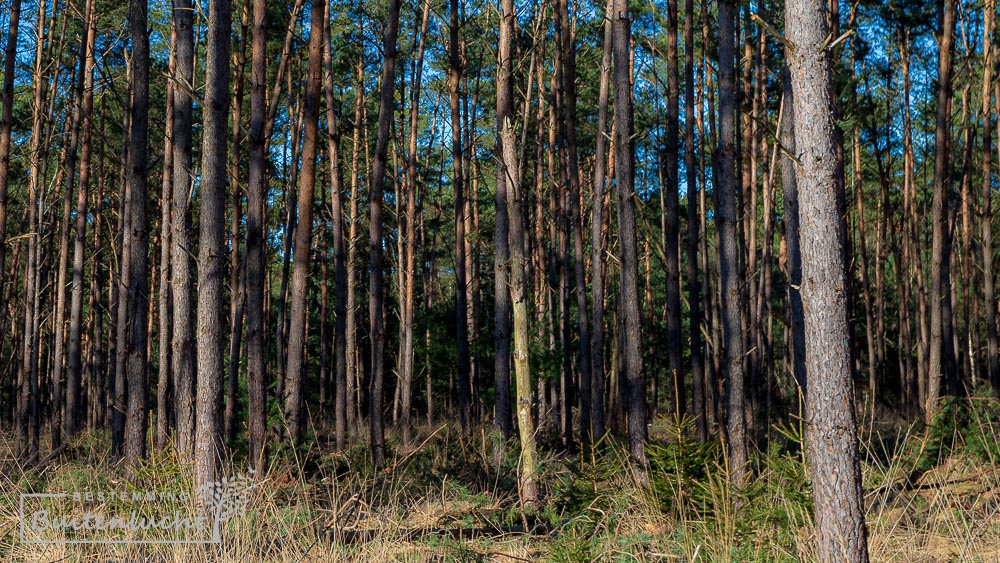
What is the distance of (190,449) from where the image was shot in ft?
20.6

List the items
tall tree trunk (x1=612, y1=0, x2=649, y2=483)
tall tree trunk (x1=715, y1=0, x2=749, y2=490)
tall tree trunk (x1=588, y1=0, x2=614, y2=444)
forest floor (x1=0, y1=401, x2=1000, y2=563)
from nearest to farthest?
1. forest floor (x1=0, y1=401, x2=1000, y2=563)
2. tall tree trunk (x1=715, y1=0, x2=749, y2=490)
3. tall tree trunk (x1=612, y1=0, x2=649, y2=483)
4. tall tree trunk (x1=588, y1=0, x2=614, y2=444)

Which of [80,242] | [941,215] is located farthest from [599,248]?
[80,242]

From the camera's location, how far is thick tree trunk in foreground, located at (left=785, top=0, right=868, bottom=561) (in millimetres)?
3479

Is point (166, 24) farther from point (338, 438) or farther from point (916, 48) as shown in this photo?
point (916, 48)

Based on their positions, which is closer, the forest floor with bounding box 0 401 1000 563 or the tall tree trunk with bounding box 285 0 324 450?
the forest floor with bounding box 0 401 1000 563

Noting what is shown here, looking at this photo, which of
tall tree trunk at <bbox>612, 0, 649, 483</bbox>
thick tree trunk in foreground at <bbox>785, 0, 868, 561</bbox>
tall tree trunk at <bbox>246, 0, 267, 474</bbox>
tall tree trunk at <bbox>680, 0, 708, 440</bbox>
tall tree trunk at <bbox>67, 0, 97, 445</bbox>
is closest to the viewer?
thick tree trunk in foreground at <bbox>785, 0, 868, 561</bbox>

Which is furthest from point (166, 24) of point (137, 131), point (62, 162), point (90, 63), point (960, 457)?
point (960, 457)

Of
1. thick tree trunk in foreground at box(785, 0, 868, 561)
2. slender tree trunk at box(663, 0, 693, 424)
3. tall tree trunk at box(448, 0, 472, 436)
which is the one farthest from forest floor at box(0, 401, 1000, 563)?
tall tree trunk at box(448, 0, 472, 436)

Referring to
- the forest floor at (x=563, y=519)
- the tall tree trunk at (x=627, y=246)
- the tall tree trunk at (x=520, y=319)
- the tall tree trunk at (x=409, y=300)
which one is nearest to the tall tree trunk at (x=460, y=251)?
the tall tree trunk at (x=409, y=300)

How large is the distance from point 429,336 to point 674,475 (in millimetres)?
13439

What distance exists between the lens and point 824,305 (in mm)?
3551

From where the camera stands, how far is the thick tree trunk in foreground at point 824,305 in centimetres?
348

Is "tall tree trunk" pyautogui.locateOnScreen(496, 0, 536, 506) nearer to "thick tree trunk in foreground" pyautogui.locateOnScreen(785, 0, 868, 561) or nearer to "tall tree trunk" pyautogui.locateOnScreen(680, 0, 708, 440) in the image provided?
"thick tree trunk in foreground" pyautogui.locateOnScreen(785, 0, 868, 561)

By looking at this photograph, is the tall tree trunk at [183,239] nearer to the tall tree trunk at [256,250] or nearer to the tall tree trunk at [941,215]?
the tall tree trunk at [256,250]
